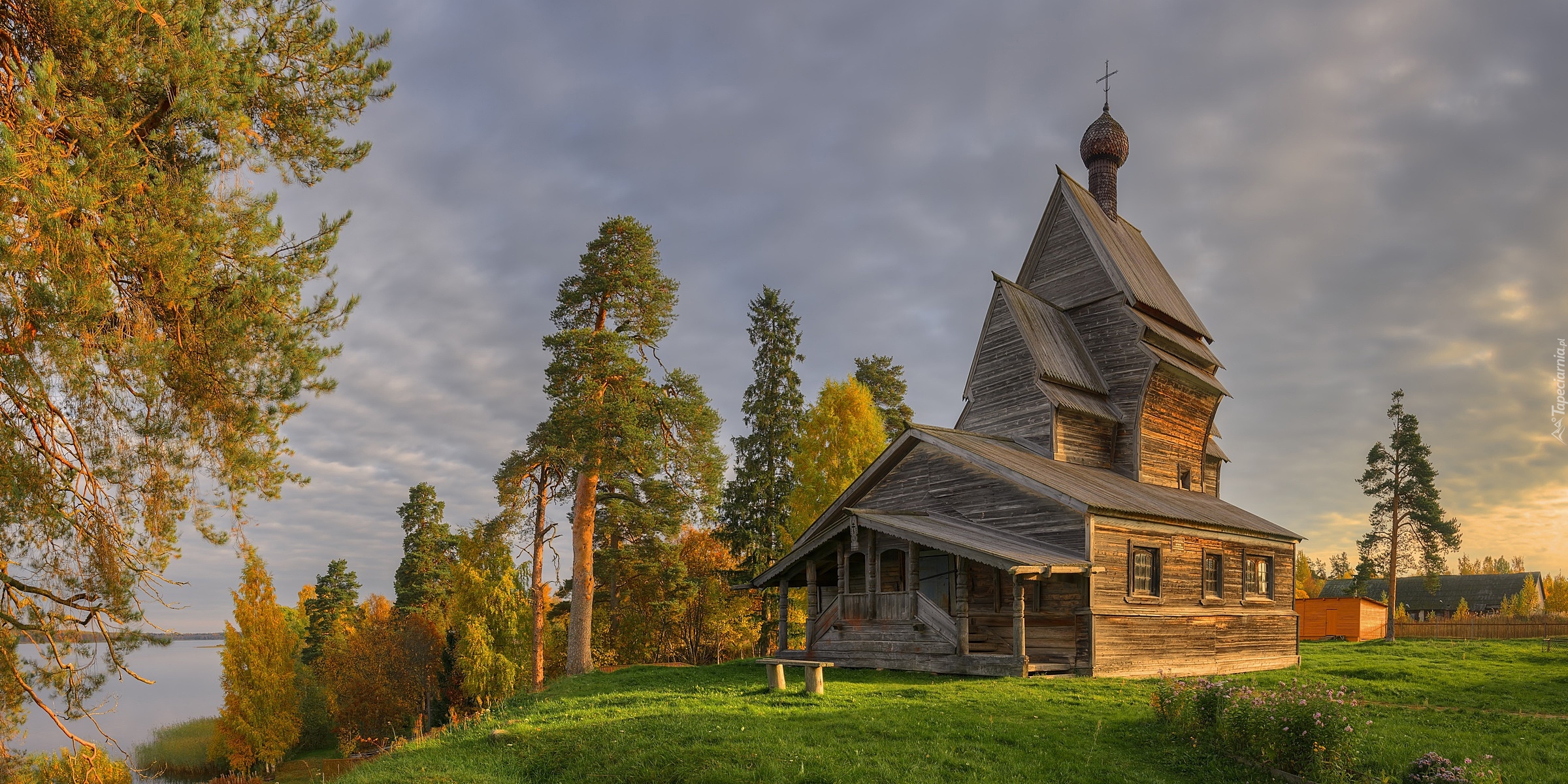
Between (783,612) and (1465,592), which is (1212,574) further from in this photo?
(1465,592)

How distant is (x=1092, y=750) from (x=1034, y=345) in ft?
58.6

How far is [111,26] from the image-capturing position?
33.6ft

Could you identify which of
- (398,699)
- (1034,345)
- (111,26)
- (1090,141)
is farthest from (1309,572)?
(111,26)

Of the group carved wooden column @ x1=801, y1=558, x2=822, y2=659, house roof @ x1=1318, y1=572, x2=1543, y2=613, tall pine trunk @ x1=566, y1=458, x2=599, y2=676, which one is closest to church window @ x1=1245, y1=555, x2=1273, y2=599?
carved wooden column @ x1=801, y1=558, x2=822, y2=659

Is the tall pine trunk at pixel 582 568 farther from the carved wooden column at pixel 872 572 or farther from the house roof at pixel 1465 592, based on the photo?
the house roof at pixel 1465 592

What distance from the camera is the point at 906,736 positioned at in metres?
12.1

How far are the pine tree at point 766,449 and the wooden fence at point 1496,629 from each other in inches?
1497

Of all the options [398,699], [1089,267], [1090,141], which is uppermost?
[1090,141]

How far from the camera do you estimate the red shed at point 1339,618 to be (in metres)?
49.9

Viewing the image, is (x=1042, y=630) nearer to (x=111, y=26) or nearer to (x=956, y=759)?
(x=956, y=759)

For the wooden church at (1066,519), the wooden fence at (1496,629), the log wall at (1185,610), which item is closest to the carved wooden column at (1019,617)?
the wooden church at (1066,519)

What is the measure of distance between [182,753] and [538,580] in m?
32.6

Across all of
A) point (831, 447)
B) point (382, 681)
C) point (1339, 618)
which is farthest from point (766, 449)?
point (1339, 618)

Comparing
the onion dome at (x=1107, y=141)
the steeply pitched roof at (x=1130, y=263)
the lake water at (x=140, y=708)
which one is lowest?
the lake water at (x=140, y=708)
